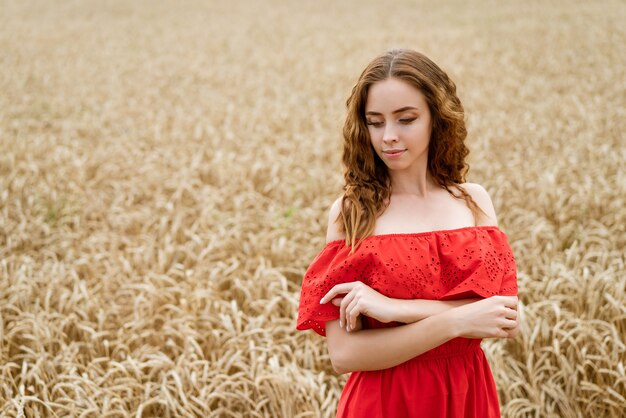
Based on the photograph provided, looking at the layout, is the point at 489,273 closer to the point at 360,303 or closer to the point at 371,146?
the point at 360,303

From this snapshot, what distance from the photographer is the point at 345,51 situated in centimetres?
1662

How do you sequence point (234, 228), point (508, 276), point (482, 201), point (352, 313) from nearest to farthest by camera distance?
point (352, 313) < point (508, 276) < point (482, 201) < point (234, 228)

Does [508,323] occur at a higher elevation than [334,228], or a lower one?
lower

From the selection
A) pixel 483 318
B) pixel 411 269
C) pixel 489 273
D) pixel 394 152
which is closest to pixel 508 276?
pixel 489 273

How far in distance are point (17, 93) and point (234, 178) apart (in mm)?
6930

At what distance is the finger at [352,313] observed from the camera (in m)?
1.71

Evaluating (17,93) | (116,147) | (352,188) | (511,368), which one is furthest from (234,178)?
(17,93)

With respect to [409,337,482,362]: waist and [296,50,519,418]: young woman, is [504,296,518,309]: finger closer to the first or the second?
[296,50,519,418]: young woman

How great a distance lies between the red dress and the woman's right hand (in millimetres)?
51

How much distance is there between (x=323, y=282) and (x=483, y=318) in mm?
479

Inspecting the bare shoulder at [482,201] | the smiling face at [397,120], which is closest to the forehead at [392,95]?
the smiling face at [397,120]

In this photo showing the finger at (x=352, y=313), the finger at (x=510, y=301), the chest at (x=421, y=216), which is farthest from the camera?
the chest at (x=421, y=216)

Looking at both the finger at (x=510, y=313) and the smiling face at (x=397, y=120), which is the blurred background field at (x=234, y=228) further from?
the smiling face at (x=397, y=120)

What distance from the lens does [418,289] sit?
71.9 inches
